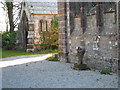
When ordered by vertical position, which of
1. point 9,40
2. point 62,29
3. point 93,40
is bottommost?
point 9,40

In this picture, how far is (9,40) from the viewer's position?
98.5ft

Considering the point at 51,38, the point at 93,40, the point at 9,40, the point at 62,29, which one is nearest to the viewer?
the point at 93,40

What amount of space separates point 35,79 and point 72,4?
7.59 m

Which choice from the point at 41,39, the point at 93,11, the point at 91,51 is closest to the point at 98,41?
the point at 91,51

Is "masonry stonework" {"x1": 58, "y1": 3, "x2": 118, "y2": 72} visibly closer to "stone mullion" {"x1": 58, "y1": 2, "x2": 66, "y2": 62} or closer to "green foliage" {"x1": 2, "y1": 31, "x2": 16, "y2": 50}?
"stone mullion" {"x1": 58, "y1": 2, "x2": 66, "y2": 62}

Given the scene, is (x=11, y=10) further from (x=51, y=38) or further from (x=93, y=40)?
(x=93, y=40)

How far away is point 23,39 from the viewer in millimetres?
29672

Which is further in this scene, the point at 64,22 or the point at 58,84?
the point at 64,22

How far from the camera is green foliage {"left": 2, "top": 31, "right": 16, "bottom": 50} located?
29.5 metres

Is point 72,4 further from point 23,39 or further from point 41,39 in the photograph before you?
point 23,39

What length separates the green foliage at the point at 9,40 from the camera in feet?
96.6

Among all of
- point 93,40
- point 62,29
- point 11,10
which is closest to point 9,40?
point 11,10

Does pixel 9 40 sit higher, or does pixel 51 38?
pixel 51 38

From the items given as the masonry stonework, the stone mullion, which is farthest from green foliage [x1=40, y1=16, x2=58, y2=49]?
the masonry stonework
